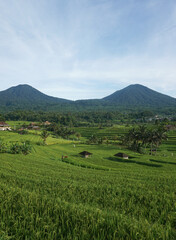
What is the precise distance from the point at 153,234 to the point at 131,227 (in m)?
0.92

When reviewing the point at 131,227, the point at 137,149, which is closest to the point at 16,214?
the point at 131,227

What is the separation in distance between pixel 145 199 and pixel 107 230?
24.0ft

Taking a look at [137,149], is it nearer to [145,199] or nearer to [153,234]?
[145,199]

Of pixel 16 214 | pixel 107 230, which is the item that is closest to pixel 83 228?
pixel 107 230

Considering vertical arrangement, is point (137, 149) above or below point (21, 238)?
below

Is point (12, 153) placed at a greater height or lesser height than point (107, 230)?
lesser

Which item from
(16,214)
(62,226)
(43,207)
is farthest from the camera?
(43,207)

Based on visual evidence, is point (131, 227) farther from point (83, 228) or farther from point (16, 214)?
point (16, 214)

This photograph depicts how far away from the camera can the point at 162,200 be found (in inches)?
476

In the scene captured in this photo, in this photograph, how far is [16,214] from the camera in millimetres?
7738

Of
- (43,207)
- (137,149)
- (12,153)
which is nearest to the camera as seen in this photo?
(43,207)

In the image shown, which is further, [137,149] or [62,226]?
[137,149]

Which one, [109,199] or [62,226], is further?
[109,199]

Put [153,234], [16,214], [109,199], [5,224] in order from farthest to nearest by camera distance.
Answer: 1. [109,199]
2. [16,214]
3. [5,224]
4. [153,234]
